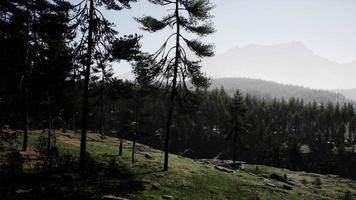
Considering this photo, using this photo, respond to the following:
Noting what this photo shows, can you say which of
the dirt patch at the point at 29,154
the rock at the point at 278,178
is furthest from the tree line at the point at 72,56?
the rock at the point at 278,178

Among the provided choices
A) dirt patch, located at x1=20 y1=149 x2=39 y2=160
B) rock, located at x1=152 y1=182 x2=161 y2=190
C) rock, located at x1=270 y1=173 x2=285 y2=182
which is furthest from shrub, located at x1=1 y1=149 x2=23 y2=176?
rock, located at x1=270 y1=173 x2=285 y2=182

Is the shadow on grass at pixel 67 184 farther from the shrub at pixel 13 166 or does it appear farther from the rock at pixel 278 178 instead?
the rock at pixel 278 178

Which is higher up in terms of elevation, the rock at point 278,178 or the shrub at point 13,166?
the shrub at point 13,166

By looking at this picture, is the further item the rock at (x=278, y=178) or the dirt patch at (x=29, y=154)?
the rock at (x=278, y=178)

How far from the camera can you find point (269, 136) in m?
133

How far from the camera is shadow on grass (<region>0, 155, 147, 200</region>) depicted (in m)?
19.2

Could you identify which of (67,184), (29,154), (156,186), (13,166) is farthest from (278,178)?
(13,166)

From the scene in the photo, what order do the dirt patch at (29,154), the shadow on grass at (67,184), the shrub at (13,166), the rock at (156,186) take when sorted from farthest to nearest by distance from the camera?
the dirt patch at (29,154), the rock at (156,186), the shrub at (13,166), the shadow on grass at (67,184)

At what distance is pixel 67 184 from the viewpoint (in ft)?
71.4

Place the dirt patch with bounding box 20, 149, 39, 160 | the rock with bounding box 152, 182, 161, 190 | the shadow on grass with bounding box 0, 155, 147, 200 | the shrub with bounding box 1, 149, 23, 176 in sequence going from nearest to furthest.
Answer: the shadow on grass with bounding box 0, 155, 147, 200 → the shrub with bounding box 1, 149, 23, 176 → the rock with bounding box 152, 182, 161, 190 → the dirt patch with bounding box 20, 149, 39, 160

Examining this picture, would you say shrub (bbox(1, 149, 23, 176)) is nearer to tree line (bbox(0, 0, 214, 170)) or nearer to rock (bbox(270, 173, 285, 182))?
tree line (bbox(0, 0, 214, 170))

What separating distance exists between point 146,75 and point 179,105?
12.6 ft

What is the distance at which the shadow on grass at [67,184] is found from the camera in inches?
754

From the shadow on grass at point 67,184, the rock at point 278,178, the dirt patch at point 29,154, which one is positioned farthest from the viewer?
the rock at point 278,178
